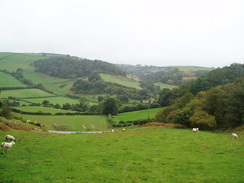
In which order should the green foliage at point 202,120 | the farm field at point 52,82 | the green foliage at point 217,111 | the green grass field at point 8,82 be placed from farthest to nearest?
the farm field at point 52,82 → the green grass field at point 8,82 → the green foliage at point 202,120 → the green foliage at point 217,111

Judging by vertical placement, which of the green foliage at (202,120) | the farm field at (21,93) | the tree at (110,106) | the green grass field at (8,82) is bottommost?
the tree at (110,106)

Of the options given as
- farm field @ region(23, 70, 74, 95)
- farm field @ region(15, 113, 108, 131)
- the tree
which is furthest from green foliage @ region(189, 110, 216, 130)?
farm field @ region(23, 70, 74, 95)

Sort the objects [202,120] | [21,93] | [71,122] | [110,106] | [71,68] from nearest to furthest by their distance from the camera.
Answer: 1. [202,120]
2. [71,122]
3. [110,106]
4. [21,93]
5. [71,68]

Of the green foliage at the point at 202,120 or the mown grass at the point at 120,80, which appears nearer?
the green foliage at the point at 202,120

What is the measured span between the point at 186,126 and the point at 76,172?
32.4 m

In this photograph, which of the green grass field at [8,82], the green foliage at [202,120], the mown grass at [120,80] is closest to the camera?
the green foliage at [202,120]

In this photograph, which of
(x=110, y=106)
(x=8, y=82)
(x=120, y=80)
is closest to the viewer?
(x=110, y=106)

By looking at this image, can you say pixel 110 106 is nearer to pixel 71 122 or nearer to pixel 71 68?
pixel 71 122

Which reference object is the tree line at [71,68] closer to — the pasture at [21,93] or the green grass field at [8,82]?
the green grass field at [8,82]

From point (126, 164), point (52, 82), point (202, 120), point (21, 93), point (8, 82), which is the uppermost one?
point (8, 82)

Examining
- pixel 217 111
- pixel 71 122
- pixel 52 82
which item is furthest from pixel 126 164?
pixel 52 82

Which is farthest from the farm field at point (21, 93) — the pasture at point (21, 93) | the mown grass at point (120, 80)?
the mown grass at point (120, 80)

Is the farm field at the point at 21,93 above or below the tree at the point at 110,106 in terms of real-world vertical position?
above

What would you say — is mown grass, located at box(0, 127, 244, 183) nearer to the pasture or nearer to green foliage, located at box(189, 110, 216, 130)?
green foliage, located at box(189, 110, 216, 130)
